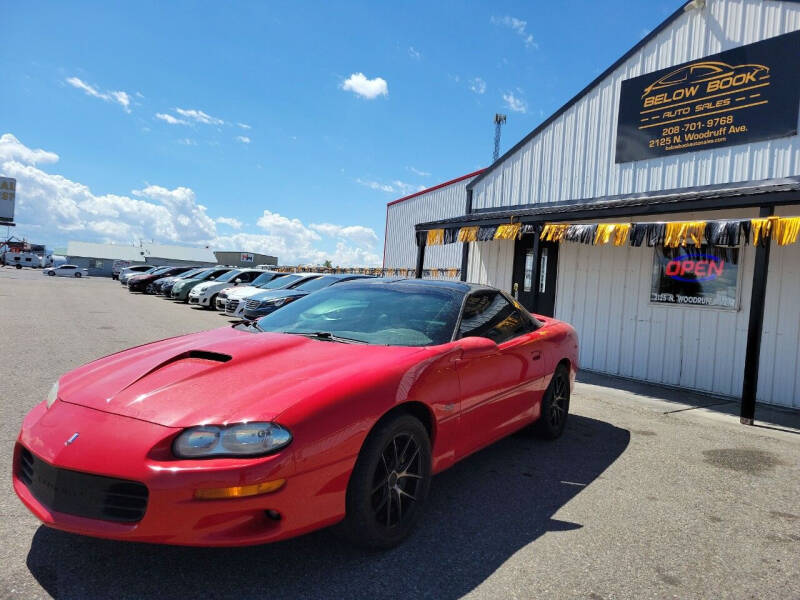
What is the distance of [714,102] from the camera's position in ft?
25.9

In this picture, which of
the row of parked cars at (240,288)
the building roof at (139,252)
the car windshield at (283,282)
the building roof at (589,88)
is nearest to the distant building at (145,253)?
the building roof at (139,252)

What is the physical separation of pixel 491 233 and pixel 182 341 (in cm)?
705

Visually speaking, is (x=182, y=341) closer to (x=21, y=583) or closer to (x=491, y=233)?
(x=21, y=583)

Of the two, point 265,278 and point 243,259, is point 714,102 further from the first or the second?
point 243,259

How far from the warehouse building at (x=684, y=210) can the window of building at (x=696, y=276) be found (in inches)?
0.7

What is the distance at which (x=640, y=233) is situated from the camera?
7402mm

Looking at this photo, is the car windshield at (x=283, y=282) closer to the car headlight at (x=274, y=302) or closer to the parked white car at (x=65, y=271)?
the car headlight at (x=274, y=302)

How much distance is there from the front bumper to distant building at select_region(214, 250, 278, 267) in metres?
75.5

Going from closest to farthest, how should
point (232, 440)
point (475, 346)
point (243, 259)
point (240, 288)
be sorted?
point (232, 440)
point (475, 346)
point (240, 288)
point (243, 259)

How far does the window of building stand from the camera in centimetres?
760

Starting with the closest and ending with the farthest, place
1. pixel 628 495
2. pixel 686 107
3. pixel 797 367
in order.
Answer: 1. pixel 628 495
2. pixel 797 367
3. pixel 686 107

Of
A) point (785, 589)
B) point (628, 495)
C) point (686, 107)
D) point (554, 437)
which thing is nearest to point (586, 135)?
point (686, 107)

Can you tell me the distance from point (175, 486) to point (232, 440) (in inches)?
10.3

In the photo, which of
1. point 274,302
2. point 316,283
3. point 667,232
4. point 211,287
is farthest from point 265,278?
point 667,232
